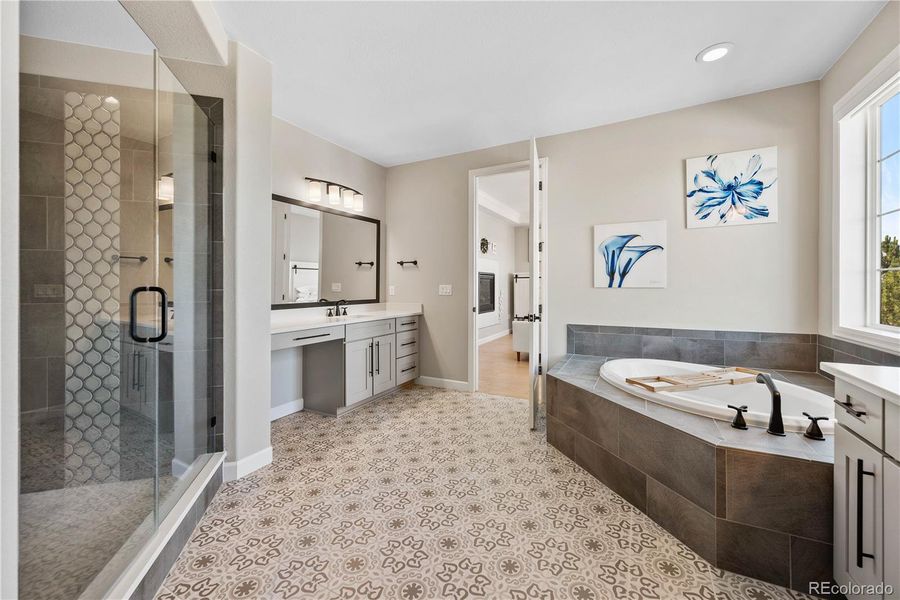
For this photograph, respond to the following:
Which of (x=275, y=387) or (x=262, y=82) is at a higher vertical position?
(x=262, y=82)

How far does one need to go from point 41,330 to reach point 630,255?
11.7 ft

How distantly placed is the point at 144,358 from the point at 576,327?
3.04m

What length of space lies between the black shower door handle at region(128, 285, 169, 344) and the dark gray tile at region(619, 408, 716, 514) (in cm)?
239

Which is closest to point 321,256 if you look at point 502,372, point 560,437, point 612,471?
point 560,437

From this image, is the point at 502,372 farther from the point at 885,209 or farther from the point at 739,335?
the point at 885,209

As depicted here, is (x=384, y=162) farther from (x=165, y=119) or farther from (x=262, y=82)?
(x=165, y=119)

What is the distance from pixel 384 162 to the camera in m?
4.23

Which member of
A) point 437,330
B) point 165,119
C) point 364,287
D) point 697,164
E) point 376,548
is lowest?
point 376,548

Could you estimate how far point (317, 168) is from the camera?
3.50 meters

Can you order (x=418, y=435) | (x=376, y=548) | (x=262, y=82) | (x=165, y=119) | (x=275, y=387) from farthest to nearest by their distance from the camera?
(x=275, y=387), (x=418, y=435), (x=262, y=82), (x=165, y=119), (x=376, y=548)

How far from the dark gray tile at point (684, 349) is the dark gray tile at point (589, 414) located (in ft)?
3.33

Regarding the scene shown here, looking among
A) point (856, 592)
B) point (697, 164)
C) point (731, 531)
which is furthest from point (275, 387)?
point (697, 164)

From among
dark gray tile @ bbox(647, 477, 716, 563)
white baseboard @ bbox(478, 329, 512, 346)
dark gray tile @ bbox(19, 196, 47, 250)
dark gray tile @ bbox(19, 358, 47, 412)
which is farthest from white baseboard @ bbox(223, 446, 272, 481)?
white baseboard @ bbox(478, 329, 512, 346)

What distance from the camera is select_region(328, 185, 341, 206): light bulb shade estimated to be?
3.60 meters
